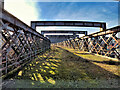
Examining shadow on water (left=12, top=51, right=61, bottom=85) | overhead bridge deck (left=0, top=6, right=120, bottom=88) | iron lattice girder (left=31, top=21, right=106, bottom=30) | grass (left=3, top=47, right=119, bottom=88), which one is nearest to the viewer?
grass (left=3, top=47, right=119, bottom=88)

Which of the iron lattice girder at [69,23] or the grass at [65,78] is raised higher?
the iron lattice girder at [69,23]

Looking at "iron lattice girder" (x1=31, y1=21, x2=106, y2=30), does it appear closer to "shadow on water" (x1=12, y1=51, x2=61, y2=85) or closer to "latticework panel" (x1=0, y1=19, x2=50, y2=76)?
"latticework panel" (x1=0, y1=19, x2=50, y2=76)

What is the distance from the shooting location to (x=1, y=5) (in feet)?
7.87

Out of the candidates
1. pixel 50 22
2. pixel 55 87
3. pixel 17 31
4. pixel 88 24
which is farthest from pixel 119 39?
pixel 50 22

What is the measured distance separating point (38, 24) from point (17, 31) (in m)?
8.76

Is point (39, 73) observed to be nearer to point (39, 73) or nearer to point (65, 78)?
point (39, 73)

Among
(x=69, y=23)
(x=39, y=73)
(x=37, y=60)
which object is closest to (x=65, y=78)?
(x=39, y=73)

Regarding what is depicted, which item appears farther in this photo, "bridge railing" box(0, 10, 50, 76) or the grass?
"bridge railing" box(0, 10, 50, 76)

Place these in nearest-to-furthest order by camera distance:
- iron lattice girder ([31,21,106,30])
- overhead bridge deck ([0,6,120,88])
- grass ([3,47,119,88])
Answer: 1. grass ([3,47,119,88])
2. overhead bridge deck ([0,6,120,88])
3. iron lattice girder ([31,21,106,30])

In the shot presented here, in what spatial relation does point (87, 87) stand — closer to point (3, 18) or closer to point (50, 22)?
point (3, 18)

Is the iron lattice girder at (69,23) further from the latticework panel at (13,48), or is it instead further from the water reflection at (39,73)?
the water reflection at (39,73)

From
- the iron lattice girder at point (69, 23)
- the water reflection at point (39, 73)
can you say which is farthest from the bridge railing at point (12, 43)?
the iron lattice girder at point (69, 23)

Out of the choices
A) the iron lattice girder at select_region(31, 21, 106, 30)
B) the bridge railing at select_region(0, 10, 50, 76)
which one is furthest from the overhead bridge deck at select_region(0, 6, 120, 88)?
the iron lattice girder at select_region(31, 21, 106, 30)

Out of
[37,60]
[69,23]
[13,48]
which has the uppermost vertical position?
[69,23]
